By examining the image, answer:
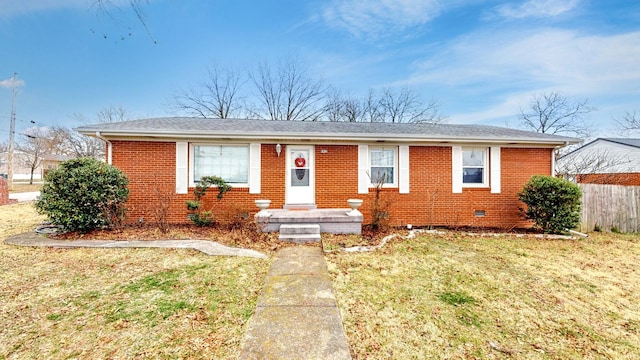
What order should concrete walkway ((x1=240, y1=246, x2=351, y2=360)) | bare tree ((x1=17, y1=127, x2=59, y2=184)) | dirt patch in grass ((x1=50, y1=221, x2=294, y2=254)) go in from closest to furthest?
1. concrete walkway ((x1=240, y1=246, x2=351, y2=360))
2. dirt patch in grass ((x1=50, y1=221, x2=294, y2=254))
3. bare tree ((x1=17, y1=127, x2=59, y2=184))

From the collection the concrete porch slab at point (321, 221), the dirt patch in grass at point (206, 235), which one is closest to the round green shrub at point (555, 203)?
the concrete porch slab at point (321, 221)

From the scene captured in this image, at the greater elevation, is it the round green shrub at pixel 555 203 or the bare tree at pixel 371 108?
the bare tree at pixel 371 108

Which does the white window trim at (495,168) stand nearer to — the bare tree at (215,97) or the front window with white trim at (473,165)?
the front window with white trim at (473,165)

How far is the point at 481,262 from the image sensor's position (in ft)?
16.5

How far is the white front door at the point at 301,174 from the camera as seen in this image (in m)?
8.13

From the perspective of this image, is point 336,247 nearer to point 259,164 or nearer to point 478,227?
point 259,164

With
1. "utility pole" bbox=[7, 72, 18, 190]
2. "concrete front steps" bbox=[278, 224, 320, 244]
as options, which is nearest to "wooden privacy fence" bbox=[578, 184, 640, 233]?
"concrete front steps" bbox=[278, 224, 320, 244]

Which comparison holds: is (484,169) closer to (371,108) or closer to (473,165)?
(473,165)

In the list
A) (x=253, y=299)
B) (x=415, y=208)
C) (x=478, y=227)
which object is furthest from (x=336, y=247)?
(x=478, y=227)

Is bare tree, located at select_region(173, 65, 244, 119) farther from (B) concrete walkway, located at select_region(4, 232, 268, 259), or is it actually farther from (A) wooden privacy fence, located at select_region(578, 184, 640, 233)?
(A) wooden privacy fence, located at select_region(578, 184, 640, 233)

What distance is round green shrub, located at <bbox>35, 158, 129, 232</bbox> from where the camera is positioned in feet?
20.0

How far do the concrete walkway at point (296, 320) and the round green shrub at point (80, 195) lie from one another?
16.8 feet

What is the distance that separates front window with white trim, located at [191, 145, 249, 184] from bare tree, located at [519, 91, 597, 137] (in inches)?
894

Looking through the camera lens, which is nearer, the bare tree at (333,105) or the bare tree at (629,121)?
the bare tree at (629,121)
